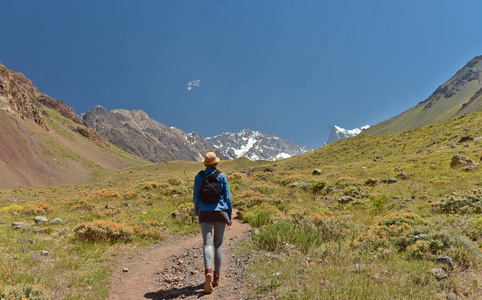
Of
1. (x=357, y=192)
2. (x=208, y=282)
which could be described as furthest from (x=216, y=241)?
(x=357, y=192)

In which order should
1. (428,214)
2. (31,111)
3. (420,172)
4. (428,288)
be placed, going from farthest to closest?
(31,111) < (420,172) < (428,214) < (428,288)

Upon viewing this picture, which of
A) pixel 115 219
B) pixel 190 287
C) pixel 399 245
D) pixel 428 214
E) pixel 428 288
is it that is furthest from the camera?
pixel 115 219

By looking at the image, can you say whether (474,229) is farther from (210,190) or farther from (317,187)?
(317,187)

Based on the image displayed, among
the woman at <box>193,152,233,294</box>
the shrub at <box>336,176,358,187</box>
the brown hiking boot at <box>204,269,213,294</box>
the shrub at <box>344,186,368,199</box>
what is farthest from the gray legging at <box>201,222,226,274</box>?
the shrub at <box>336,176,358,187</box>

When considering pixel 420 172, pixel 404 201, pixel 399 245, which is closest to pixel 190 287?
pixel 399 245

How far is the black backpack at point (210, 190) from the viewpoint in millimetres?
5719

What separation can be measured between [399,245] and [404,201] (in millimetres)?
7142

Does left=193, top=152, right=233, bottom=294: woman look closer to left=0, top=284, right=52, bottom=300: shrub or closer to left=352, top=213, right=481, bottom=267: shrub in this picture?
left=0, top=284, right=52, bottom=300: shrub

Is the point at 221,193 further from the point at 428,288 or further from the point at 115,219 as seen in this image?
the point at 115,219

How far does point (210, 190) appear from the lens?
5.71 m

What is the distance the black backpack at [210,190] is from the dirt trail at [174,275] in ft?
7.23

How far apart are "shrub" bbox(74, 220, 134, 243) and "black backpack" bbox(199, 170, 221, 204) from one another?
209 inches

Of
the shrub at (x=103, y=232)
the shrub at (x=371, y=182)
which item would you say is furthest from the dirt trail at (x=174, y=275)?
the shrub at (x=371, y=182)

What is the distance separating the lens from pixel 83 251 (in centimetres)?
759
